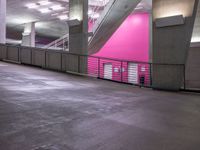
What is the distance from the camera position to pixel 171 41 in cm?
873

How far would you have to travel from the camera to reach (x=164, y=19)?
28.9 feet

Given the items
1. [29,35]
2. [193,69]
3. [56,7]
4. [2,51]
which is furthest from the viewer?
[29,35]

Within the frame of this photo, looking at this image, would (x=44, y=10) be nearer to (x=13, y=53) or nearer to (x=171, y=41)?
(x=13, y=53)

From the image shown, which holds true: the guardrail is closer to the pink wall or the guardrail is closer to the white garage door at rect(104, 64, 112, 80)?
the pink wall

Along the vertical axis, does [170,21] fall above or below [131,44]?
below

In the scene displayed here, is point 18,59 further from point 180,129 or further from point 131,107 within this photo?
point 180,129

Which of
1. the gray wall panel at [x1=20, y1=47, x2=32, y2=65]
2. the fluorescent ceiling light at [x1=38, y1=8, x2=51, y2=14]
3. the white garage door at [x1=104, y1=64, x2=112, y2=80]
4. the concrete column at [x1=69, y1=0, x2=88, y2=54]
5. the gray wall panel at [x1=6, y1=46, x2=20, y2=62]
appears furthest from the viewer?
the white garage door at [x1=104, y1=64, x2=112, y2=80]

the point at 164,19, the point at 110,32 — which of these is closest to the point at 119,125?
the point at 164,19

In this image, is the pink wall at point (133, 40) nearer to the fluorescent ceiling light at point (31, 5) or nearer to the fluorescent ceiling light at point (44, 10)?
the fluorescent ceiling light at point (44, 10)

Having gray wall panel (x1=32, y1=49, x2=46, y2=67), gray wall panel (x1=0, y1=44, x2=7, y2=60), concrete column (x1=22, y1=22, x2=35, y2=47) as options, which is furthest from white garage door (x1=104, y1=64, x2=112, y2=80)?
concrete column (x1=22, y1=22, x2=35, y2=47)

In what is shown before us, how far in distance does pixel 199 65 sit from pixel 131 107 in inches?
376

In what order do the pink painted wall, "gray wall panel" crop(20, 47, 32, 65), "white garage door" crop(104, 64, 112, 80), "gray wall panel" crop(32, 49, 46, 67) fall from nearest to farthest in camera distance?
"gray wall panel" crop(32, 49, 46, 67) < "gray wall panel" crop(20, 47, 32, 65) < the pink painted wall < "white garage door" crop(104, 64, 112, 80)

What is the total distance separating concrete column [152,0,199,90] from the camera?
8.44 metres

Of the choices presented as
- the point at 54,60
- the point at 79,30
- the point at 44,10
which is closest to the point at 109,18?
the point at 79,30
